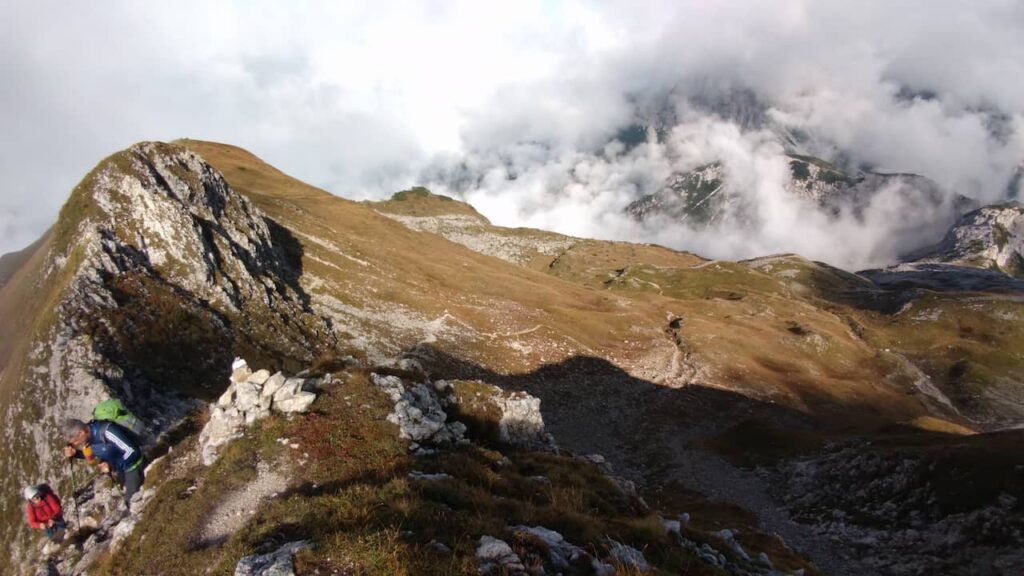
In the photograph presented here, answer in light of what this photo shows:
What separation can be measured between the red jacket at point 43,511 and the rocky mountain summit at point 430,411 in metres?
1.85

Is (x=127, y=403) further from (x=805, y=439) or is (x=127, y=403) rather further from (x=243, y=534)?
(x=805, y=439)

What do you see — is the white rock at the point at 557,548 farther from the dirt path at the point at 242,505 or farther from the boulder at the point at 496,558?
the dirt path at the point at 242,505

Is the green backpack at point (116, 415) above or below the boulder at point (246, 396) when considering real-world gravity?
below

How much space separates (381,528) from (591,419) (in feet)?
193

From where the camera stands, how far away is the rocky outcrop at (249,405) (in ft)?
66.2

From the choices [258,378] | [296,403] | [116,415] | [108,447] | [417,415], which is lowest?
[108,447]

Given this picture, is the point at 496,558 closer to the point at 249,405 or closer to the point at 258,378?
the point at 249,405

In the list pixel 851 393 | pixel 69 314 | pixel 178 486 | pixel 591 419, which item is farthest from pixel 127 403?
pixel 851 393

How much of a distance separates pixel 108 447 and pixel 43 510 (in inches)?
101

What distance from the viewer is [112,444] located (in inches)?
698

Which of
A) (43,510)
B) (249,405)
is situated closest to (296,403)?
(249,405)

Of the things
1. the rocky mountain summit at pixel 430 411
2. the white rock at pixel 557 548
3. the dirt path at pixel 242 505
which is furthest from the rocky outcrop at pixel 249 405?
the white rock at pixel 557 548

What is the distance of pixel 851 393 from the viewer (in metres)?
96.2

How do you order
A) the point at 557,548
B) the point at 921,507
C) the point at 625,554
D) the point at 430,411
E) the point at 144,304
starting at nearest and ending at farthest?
the point at 557,548 < the point at 625,554 < the point at 430,411 < the point at 921,507 < the point at 144,304
